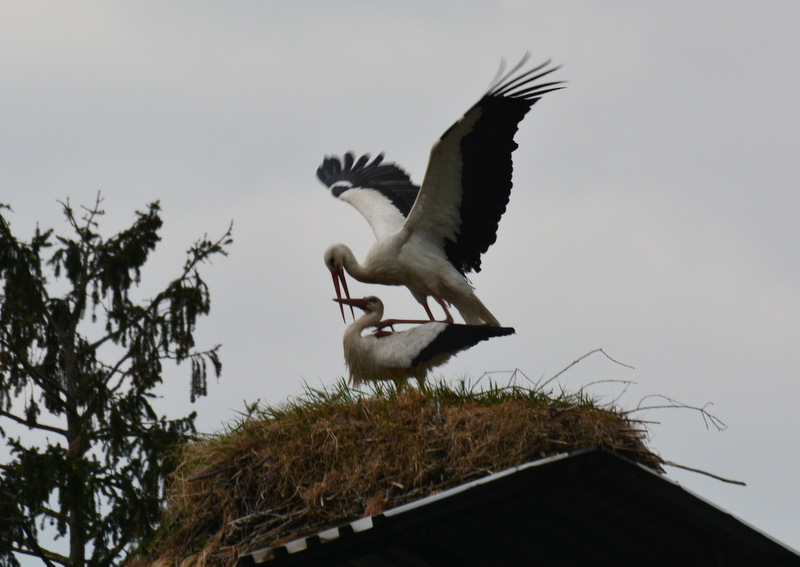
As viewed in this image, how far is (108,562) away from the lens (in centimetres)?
1032

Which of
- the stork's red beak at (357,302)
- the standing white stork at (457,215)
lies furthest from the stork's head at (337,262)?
the stork's red beak at (357,302)

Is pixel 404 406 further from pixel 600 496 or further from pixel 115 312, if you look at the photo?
pixel 115 312

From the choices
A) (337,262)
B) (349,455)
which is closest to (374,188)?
(337,262)

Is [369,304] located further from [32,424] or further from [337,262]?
[32,424]

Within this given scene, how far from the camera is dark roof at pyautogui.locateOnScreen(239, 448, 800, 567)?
387 centimetres

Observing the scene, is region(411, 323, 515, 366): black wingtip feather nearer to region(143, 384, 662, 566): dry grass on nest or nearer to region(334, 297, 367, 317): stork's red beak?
region(334, 297, 367, 317): stork's red beak

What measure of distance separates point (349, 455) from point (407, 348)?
1.55m

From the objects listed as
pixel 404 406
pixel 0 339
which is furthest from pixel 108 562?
pixel 404 406

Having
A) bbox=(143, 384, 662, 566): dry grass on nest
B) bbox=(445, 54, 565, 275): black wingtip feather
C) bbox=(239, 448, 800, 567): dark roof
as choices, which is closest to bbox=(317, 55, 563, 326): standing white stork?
bbox=(445, 54, 565, 275): black wingtip feather

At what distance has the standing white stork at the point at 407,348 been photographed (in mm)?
6277

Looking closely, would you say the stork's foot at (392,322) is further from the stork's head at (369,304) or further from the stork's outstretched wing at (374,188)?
the stork's outstretched wing at (374,188)

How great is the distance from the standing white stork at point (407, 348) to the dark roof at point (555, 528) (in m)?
1.90

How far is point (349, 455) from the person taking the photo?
15.9 ft

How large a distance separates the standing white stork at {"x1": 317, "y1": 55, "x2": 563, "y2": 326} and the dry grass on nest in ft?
8.93
